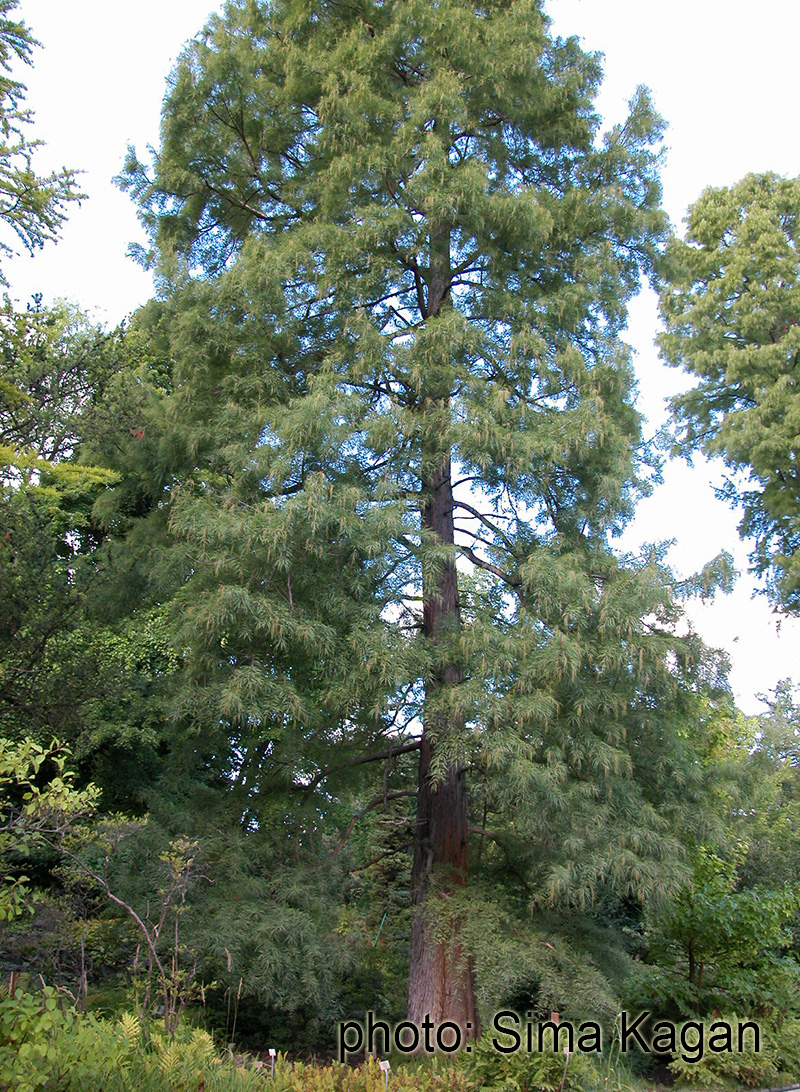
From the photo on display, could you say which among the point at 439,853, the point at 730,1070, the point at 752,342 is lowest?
the point at 730,1070

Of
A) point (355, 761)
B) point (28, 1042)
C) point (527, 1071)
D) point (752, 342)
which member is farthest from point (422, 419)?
point (752, 342)

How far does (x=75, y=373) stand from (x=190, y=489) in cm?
178

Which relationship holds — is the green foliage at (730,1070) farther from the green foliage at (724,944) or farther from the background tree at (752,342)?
the background tree at (752,342)

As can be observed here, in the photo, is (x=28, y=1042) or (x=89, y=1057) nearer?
(x=28, y=1042)

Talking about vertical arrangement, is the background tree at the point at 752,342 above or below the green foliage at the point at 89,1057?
above

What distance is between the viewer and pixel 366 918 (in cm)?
1189

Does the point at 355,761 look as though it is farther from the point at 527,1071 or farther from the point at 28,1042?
the point at 28,1042

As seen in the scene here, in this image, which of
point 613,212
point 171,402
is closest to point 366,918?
point 171,402

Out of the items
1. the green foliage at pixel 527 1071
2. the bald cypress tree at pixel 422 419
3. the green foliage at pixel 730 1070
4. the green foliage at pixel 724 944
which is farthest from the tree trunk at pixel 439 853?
the green foliage at pixel 724 944

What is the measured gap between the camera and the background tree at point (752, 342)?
1317 centimetres

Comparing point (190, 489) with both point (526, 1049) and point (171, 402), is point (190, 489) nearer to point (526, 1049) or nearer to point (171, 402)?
point (171, 402)

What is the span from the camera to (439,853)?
24.1 ft

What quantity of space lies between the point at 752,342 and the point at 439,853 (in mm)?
10742

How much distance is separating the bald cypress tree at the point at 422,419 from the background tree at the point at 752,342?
5.71m
